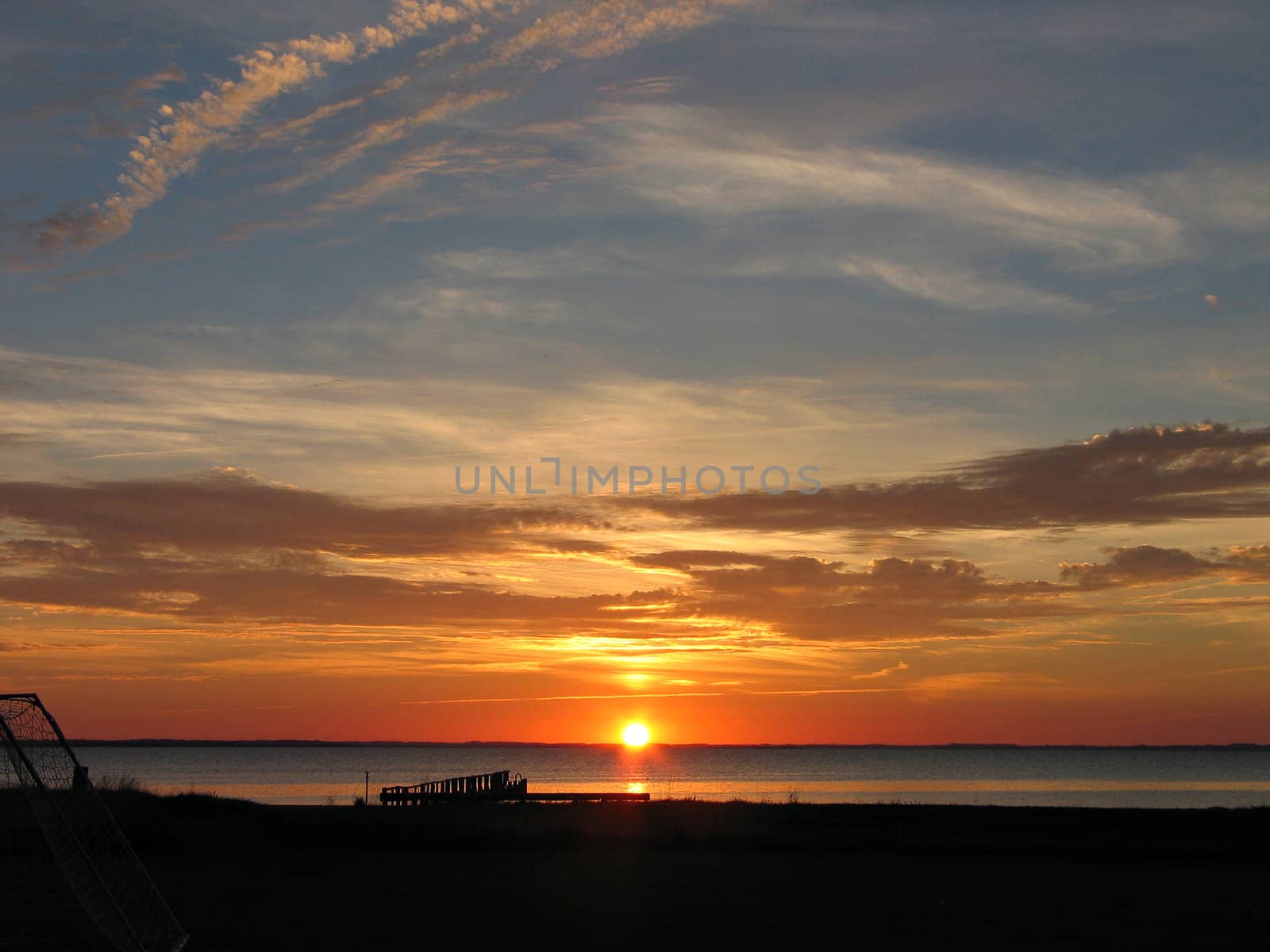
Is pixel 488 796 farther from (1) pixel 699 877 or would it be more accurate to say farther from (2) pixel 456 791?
(1) pixel 699 877

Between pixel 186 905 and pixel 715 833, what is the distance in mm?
14998

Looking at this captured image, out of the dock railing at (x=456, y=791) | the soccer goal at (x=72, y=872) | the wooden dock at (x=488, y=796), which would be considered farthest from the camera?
the dock railing at (x=456, y=791)

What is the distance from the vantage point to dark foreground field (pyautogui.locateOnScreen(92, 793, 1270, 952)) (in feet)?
53.2

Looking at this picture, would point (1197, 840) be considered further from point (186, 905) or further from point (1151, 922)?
point (186, 905)

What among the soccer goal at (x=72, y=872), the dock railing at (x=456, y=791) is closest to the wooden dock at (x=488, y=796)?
the dock railing at (x=456, y=791)

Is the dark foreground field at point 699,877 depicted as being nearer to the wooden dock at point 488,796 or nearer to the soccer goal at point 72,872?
the soccer goal at point 72,872

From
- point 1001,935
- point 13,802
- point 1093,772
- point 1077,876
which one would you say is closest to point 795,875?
point 1077,876

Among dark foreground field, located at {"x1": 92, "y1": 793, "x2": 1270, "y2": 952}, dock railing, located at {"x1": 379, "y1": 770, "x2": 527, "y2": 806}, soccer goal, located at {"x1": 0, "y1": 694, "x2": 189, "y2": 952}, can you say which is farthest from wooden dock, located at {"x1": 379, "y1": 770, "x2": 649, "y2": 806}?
soccer goal, located at {"x1": 0, "y1": 694, "x2": 189, "y2": 952}

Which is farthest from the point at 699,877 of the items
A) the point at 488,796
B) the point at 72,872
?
the point at 488,796

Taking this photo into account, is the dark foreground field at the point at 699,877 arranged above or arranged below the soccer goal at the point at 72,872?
below

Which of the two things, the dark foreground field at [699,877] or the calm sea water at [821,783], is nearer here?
the dark foreground field at [699,877]

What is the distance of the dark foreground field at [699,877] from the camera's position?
16219 mm

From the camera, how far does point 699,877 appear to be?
72.6ft

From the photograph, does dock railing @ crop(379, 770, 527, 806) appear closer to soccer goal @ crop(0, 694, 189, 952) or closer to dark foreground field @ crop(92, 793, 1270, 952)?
dark foreground field @ crop(92, 793, 1270, 952)
